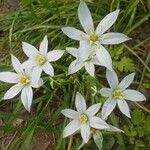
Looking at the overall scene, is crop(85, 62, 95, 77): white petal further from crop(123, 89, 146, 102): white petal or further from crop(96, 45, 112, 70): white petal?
crop(123, 89, 146, 102): white petal

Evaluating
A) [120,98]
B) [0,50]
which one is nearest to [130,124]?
[120,98]

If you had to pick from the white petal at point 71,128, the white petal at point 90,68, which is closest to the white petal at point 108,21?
the white petal at point 90,68

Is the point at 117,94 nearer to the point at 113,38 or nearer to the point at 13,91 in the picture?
the point at 113,38

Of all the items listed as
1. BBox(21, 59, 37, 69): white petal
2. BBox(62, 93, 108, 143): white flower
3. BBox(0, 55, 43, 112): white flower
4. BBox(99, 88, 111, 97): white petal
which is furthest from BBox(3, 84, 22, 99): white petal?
BBox(99, 88, 111, 97): white petal

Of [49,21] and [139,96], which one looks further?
[49,21]

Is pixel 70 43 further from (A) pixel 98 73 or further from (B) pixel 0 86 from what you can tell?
(B) pixel 0 86

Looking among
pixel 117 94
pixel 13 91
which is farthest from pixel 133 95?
pixel 13 91
